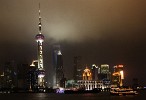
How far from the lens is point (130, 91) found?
169750 mm

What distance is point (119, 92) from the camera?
555 ft

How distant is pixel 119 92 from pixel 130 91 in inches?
198
